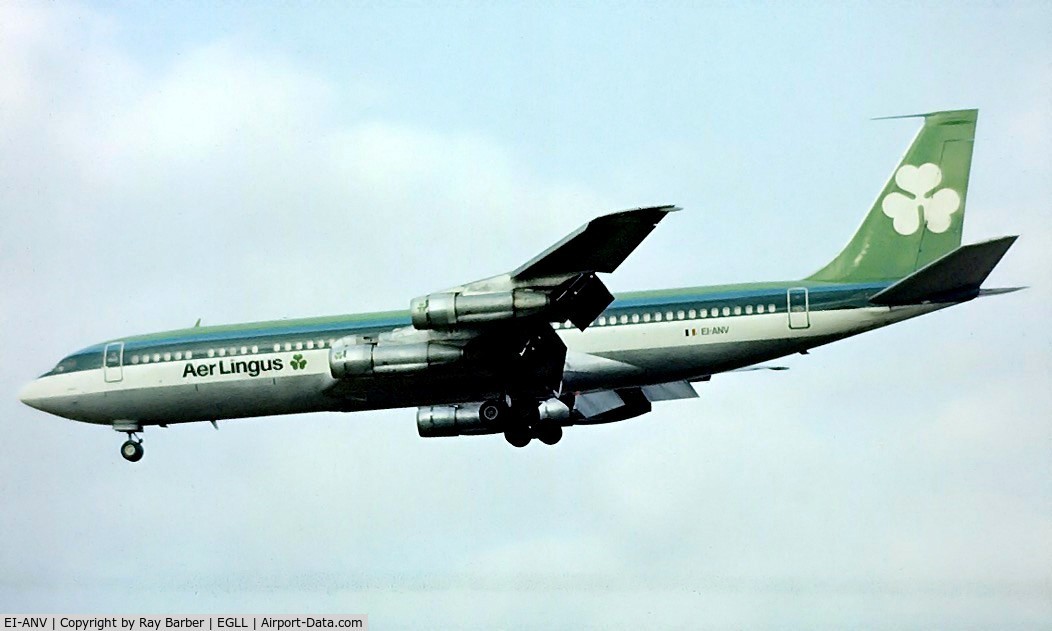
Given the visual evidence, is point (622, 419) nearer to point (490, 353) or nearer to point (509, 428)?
point (509, 428)

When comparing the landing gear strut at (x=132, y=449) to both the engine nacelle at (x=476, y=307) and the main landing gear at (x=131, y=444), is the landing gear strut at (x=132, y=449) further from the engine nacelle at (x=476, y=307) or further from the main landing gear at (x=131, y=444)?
the engine nacelle at (x=476, y=307)

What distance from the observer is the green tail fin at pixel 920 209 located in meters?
38.4

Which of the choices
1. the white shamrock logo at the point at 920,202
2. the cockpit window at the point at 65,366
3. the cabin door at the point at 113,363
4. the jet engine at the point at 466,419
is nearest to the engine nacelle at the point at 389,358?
the jet engine at the point at 466,419

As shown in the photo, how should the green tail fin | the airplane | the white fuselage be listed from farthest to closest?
the green tail fin → the white fuselage → the airplane

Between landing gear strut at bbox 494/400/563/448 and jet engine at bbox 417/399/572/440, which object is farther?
jet engine at bbox 417/399/572/440

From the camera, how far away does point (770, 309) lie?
37.4m

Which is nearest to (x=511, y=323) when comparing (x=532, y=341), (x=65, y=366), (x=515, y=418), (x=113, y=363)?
(x=532, y=341)

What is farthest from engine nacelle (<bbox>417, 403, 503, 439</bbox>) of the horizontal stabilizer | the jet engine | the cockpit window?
the horizontal stabilizer

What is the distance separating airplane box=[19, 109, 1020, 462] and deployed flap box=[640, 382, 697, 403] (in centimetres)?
268

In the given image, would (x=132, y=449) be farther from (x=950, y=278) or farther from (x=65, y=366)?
(x=950, y=278)

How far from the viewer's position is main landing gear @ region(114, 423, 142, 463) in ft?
134

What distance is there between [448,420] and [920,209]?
41.5 ft

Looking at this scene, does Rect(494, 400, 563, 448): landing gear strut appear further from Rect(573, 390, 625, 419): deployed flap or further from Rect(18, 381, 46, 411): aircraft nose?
Rect(18, 381, 46, 411): aircraft nose

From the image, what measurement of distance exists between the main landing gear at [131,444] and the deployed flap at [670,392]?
13.1 meters
